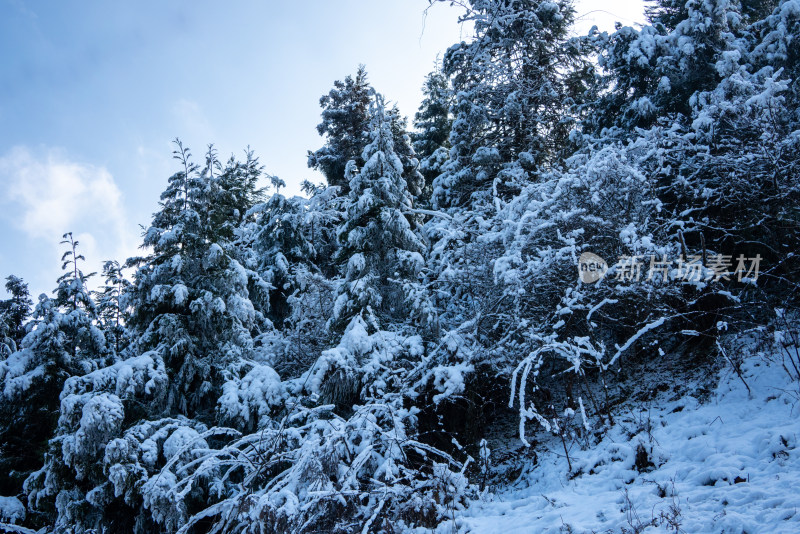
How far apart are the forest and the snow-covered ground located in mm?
89

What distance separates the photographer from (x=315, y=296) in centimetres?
1075

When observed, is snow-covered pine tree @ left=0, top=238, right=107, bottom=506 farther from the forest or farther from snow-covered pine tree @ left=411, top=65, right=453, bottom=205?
snow-covered pine tree @ left=411, top=65, right=453, bottom=205

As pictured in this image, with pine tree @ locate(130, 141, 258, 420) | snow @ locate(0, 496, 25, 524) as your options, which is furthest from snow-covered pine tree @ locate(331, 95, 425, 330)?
snow @ locate(0, 496, 25, 524)

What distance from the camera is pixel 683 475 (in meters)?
5.11

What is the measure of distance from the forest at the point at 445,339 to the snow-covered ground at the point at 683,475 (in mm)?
89

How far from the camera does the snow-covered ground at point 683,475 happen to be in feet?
13.7

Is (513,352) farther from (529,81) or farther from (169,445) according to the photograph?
(529,81)

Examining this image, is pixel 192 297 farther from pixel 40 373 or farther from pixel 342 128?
pixel 342 128

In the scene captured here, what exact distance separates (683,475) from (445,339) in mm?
3507

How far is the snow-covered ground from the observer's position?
419 centimetres

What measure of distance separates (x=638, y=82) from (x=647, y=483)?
10187 mm

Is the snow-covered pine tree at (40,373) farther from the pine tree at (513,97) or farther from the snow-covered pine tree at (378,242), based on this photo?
the pine tree at (513,97)

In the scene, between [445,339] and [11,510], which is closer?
[445,339]

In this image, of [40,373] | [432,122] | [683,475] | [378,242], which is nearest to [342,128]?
[432,122]
